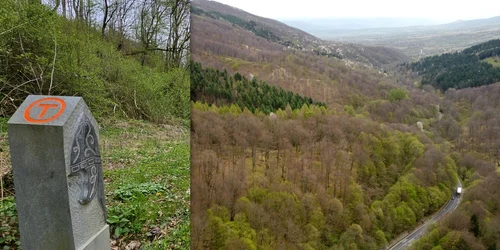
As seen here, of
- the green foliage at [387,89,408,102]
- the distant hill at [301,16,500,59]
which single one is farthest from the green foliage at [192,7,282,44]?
the green foliage at [387,89,408,102]

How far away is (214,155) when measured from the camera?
1.97 meters

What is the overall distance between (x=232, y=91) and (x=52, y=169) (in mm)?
992

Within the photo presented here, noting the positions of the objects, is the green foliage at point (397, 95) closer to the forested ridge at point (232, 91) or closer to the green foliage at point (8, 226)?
the forested ridge at point (232, 91)

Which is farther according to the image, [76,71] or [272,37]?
[76,71]

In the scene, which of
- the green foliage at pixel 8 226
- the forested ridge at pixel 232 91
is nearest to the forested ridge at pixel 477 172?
the forested ridge at pixel 232 91

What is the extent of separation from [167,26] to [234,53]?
344cm

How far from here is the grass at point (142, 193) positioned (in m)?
2.28

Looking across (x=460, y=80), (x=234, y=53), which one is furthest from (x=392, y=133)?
(x=234, y=53)

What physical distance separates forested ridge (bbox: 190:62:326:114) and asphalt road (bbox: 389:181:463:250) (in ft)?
3.49

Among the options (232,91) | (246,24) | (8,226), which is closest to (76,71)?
(8,226)

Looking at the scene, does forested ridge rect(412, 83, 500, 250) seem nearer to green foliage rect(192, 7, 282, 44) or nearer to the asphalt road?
the asphalt road

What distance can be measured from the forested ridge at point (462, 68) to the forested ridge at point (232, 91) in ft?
3.03

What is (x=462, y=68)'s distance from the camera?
2.08m

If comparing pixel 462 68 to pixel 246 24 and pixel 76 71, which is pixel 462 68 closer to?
pixel 246 24
